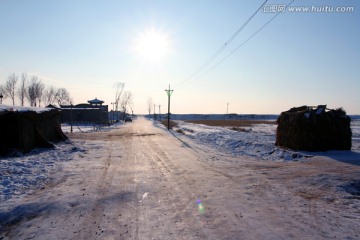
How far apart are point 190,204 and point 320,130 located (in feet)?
41.8

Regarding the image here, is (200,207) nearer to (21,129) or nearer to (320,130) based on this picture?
(21,129)

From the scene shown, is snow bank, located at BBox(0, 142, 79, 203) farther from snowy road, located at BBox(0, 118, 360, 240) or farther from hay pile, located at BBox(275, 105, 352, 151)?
hay pile, located at BBox(275, 105, 352, 151)

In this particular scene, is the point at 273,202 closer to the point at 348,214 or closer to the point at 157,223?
the point at 348,214

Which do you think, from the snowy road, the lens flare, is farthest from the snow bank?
the lens flare

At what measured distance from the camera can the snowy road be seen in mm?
5332

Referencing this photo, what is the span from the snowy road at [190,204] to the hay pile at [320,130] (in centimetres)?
574

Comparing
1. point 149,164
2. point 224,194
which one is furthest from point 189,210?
point 149,164

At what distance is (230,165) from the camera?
12695mm

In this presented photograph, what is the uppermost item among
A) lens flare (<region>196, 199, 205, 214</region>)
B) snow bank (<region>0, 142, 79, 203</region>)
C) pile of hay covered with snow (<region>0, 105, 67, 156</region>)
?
pile of hay covered with snow (<region>0, 105, 67, 156</region>)

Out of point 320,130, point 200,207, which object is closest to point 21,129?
point 200,207

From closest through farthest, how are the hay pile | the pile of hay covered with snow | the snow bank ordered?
the snow bank
the pile of hay covered with snow
the hay pile

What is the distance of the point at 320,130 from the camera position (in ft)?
56.7

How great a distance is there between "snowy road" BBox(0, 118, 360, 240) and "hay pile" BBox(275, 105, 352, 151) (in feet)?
18.8

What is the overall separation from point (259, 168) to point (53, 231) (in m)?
8.47
